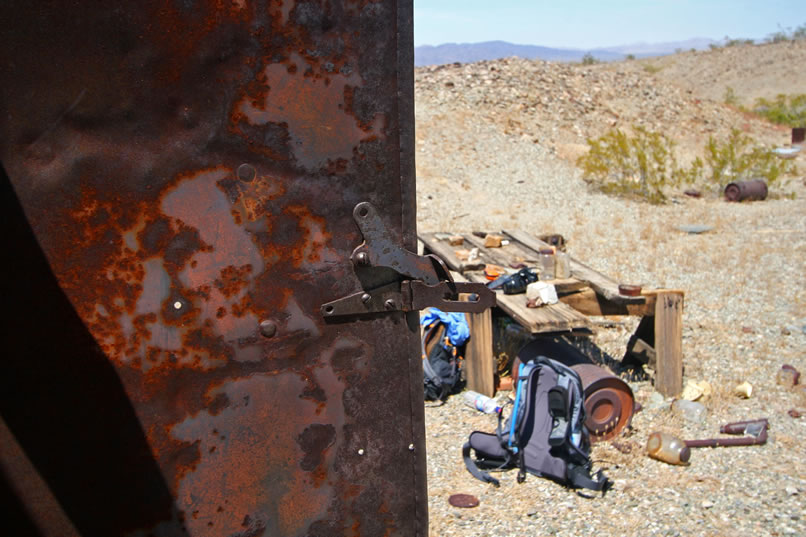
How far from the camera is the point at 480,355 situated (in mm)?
4660

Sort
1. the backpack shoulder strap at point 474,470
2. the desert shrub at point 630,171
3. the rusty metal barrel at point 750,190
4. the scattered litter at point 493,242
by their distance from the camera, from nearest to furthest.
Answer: the backpack shoulder strap at point 474,470 < the scattered litter at point 493,242 < the rusty metal barrel at point 750,190 < the desert shrub at point 630,171

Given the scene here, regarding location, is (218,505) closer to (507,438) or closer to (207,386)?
(207,386)

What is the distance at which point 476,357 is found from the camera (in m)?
4.70

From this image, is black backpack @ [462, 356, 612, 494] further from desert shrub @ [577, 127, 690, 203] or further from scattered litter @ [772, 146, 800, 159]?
scattered litter @ [772, 146, 800, 159]

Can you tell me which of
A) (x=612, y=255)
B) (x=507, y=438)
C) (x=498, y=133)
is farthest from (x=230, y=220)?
(x=498, y=133)

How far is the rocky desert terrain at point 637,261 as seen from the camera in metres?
3.43

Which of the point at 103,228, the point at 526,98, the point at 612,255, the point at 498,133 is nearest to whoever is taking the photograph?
the point at 103,228

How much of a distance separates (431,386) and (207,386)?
343 centimetres

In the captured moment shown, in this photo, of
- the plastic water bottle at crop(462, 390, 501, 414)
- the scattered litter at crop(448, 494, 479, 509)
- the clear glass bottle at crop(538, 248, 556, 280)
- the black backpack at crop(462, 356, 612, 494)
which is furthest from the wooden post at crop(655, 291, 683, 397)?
the scattered litter at crop(448, 494, 479, 509)

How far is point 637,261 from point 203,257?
750 cm

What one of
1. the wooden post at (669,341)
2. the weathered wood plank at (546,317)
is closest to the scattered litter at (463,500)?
the weathered wood plank at (546,317)

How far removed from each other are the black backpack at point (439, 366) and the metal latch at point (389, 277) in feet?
10.4

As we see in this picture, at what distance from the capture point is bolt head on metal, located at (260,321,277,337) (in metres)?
1.37

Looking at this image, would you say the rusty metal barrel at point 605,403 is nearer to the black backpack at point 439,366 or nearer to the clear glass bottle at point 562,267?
the black backpack at point 439,366
